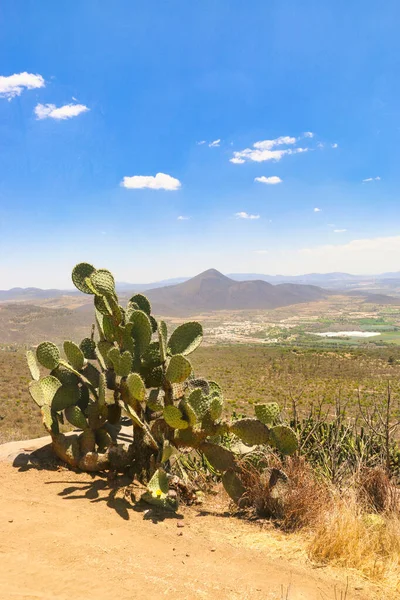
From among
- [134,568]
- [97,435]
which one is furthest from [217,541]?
[97,435]

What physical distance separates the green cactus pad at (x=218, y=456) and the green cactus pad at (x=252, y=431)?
33cm

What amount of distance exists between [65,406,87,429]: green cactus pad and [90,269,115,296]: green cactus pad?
1.64 meters

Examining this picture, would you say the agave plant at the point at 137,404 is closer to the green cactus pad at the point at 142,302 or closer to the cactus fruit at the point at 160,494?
the cactus fruit at the point at 160,494

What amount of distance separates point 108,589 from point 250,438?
8.35ft

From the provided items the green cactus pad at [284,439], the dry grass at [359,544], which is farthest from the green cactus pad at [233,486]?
the dry grass at [359,544]

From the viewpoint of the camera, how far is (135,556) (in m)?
3.55

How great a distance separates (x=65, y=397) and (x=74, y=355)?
61 centimetres

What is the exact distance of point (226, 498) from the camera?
557 cm

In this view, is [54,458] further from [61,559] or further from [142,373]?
[61,559]

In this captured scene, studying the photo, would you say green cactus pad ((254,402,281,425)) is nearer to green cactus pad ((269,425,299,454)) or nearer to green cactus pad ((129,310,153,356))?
green cactus pad ((269,425,299,454))

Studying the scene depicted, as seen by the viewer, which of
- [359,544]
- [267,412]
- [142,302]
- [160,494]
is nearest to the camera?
[359,544]

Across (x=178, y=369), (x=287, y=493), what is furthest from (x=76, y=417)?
(x=287, y=493)

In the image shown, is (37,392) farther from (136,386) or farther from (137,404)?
(136,386)

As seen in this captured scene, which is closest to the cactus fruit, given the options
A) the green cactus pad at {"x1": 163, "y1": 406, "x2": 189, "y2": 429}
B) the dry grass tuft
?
the green cactus pad at {"x1": 163, "y1": 406, "x2": 189, "y2": 429}
